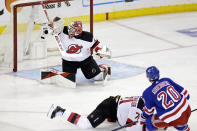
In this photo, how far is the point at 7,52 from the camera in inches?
246

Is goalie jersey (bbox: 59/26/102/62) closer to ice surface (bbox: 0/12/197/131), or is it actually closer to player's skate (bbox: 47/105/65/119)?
ice surface (bbox: 0/12/197/131)

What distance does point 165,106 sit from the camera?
4059 millimetres

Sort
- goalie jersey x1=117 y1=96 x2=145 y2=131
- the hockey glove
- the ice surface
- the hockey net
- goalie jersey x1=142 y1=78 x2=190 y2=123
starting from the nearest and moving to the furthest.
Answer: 1. goalie jersey x1=142 y1=78 x2=190 y2=123
2. the hockey glove
3. goalie jersey x1=117 y1=96 x2=145 y2=131
4. the ice surface
5. the hockey net

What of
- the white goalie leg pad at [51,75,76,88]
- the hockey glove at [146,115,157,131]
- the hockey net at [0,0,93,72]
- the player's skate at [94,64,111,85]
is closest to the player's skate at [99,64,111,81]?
the player's skate at [94,64,111,85]

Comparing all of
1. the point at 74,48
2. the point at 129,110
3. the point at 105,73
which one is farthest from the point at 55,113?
the point at 105,73

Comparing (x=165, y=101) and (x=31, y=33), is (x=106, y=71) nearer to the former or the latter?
(x=31, y=33)

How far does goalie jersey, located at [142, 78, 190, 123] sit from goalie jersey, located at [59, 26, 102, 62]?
1.54m

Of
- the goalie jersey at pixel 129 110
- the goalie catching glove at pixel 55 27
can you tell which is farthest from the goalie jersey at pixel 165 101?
the goalie catching glove at pixel 55 27

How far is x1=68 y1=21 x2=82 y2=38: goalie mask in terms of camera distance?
5484 mm

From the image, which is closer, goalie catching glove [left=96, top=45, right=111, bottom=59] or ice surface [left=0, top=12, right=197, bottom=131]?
ice surface [left=0, top=12, right=197, bottom=131]

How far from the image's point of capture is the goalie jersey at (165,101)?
406 cm

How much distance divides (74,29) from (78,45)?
17 centimetres

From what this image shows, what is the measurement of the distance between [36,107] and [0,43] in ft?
4.71

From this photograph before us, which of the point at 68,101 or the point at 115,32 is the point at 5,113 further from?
the point at 115,32
